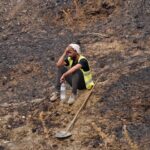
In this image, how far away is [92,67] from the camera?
440 inches

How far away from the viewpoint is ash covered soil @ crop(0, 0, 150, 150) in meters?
8.52

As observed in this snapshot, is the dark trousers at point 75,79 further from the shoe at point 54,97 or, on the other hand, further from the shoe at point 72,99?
the shoe at point 54,97

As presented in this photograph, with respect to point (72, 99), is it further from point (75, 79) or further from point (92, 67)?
point (92, 67)

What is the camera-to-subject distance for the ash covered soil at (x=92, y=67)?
852cm

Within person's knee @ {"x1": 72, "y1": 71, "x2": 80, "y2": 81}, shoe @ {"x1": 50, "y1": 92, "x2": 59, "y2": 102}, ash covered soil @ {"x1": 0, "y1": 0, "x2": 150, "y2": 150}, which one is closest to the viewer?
ash covered soil @ {"x1": 0, "y1": 0, "x2": 150, "y2": 150}

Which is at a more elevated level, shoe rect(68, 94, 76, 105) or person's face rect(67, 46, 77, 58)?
person's face rect(67, 46, 77, 58)

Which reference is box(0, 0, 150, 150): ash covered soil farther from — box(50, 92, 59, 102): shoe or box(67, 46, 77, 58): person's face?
box(67, 46, 77, 58): person's face

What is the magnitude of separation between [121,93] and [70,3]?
555cm

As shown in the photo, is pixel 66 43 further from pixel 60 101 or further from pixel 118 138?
pixel 118 138

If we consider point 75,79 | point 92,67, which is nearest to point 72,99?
point 75,79

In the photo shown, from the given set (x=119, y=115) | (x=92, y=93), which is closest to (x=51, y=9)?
(x=92, y=93)

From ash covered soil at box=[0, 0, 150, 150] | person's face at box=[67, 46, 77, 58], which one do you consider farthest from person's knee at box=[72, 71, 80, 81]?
ash covered soil at box=[0, 0, 150, 150]

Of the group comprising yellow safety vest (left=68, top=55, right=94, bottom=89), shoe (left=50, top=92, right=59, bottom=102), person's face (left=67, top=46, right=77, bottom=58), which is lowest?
shoe (left=50, top=92, right=59, bottom=102)

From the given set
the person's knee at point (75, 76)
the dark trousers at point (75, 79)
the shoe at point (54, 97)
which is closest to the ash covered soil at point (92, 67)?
the shoe at point (54, 97)
